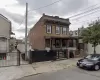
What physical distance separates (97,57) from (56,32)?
38.7 feet

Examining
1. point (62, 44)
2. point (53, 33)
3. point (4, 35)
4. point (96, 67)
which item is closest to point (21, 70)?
point (96, 67)

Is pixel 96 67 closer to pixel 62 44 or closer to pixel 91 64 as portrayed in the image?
pixel 91 64

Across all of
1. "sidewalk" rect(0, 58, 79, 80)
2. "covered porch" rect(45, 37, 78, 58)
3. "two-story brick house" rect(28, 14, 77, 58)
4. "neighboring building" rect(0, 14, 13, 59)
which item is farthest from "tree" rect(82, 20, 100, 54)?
"neighboring building" rect(0, 14, 13, 59)

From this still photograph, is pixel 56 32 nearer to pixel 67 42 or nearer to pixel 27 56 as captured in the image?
pixel 67 42

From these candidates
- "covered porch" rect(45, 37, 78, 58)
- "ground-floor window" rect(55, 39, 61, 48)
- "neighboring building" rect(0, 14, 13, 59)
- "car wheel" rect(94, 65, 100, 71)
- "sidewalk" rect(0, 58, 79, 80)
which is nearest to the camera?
"sidewalk" rect(0, 58, 79, 80)

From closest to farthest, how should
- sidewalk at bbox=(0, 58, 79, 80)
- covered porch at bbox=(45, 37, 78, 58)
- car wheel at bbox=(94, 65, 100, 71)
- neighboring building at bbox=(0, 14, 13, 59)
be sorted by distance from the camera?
sidewalk at bbox=(0, 58, 79, 80) < car wheel at bbox=(94, 65, 100, 71) < neighboring building at bbox=(0, 14, 13, 59) < covered porch at bbox=(45, 37, 78, 58)

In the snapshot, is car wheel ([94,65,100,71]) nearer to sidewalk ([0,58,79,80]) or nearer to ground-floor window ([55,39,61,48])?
sidewalk ([0,58,79,80])

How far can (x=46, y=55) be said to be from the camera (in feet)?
54.4

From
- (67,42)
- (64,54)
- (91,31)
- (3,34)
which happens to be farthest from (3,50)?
(91,31)

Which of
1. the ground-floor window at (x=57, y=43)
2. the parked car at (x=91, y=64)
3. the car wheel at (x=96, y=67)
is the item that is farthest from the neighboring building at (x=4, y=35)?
the car wheel at (x=96, y=67)

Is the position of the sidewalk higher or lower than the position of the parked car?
lower

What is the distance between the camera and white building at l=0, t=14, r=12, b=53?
844 inches

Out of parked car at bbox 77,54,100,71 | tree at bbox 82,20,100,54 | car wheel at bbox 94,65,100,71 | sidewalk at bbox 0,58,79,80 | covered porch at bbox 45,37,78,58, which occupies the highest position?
tree at bbox 82,20,100,54

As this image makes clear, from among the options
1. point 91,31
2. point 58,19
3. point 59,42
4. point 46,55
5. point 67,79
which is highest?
point 58,19
